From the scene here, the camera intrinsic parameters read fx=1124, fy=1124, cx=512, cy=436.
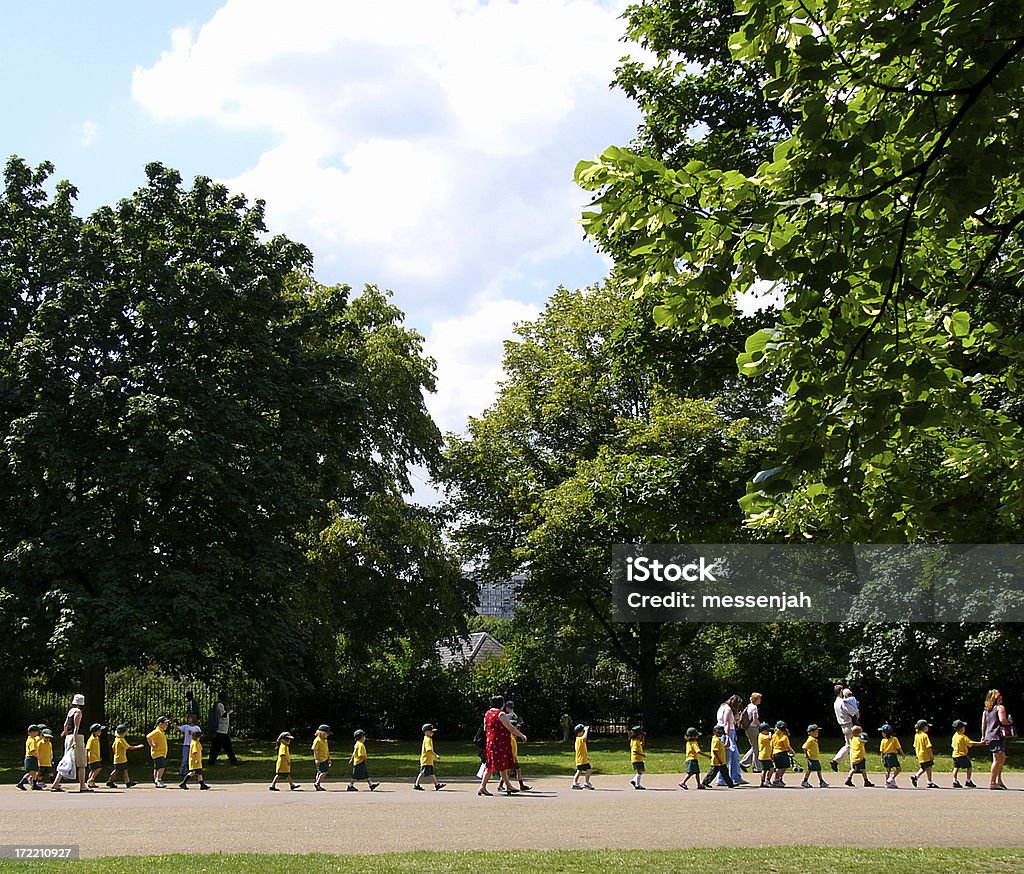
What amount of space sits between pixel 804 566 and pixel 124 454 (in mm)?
17613

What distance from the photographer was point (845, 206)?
20.5 ft

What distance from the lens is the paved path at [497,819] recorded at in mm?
12438

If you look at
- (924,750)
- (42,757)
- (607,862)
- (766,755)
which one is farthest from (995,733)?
(42,757)

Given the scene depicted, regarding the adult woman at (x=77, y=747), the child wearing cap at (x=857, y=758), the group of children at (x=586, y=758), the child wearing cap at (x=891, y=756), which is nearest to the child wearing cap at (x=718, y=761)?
the group of children at (x=586, y=758)

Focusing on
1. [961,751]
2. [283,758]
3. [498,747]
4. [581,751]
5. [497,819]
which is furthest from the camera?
[581,751]

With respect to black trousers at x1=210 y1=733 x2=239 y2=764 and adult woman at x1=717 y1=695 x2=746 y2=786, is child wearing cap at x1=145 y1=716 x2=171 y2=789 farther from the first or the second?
adult woman at x1=717 y1=695 x2=746 y2=786

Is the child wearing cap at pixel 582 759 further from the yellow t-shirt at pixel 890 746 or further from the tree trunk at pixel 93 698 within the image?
the tree trunk at pixel 93 698

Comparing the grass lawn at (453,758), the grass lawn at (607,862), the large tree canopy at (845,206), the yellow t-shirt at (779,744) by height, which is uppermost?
the large tree canopy at (845,206)

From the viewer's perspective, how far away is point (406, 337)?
3800cm

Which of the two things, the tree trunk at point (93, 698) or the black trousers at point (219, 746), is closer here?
the tree trunk at point (93, 698)

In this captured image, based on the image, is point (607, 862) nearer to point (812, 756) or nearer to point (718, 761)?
point (718, 761)

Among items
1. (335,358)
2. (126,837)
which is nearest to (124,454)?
(335,358)

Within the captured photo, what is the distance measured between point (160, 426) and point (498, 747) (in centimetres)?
1043

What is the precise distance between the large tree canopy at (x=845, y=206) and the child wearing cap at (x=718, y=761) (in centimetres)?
1441
